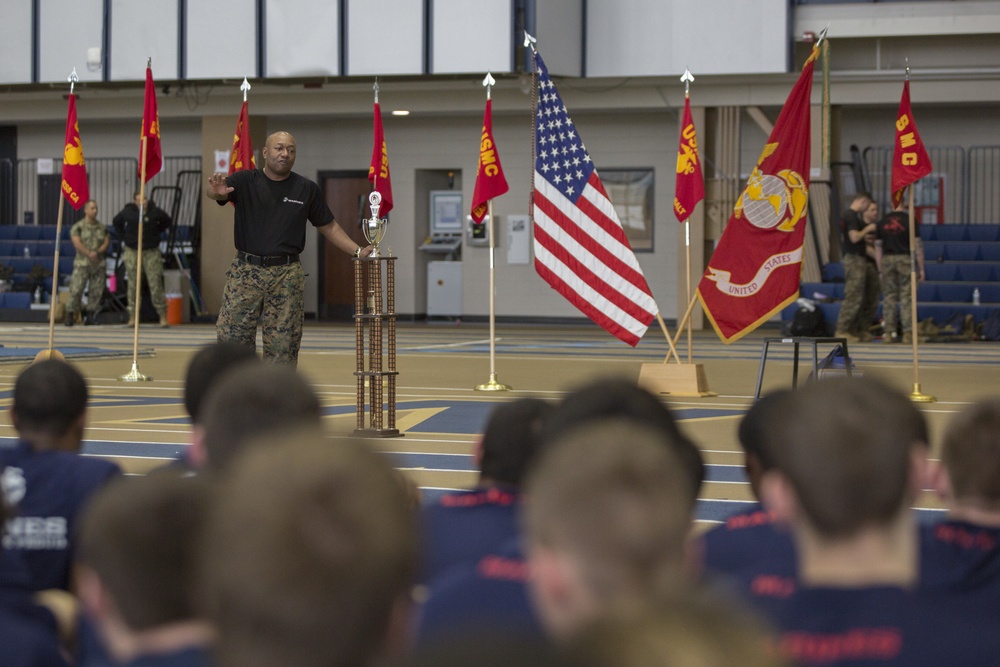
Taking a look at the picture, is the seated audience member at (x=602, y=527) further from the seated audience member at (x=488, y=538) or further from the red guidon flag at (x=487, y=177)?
the red guidon flag at (x=487, y=177)

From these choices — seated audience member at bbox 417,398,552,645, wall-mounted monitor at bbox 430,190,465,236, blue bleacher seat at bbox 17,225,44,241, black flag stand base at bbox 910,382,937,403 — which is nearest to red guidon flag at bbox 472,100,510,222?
black flag stand base at bbox 910,382,937,403

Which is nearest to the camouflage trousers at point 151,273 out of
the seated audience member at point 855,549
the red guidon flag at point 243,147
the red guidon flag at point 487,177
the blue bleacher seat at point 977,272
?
the red guidon flag at point 243,147

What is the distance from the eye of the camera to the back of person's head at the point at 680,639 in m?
0.99

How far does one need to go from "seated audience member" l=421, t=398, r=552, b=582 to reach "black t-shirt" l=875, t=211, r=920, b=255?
1387 cm

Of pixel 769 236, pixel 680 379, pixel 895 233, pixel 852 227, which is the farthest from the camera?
pixel 852 227

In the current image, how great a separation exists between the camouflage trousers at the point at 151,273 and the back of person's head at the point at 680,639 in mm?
19279

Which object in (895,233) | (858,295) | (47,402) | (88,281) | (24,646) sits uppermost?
(895,233)

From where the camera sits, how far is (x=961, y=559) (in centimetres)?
266

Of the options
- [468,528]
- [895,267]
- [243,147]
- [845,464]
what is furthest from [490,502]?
[895,267]

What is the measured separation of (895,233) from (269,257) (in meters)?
10.1

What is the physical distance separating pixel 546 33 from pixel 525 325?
208 inches

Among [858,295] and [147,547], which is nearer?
[147,547]

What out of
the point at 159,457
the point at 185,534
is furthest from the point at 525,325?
the point at 185,534

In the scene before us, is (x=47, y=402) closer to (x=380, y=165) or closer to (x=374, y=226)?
(x=374, y=226)
